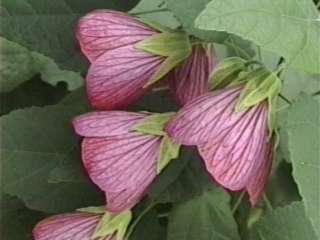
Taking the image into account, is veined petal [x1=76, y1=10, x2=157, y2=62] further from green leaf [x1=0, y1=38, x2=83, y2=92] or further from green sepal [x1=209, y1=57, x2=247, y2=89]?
green leaf [x1=0, y1=38, x2=83, y2=92]

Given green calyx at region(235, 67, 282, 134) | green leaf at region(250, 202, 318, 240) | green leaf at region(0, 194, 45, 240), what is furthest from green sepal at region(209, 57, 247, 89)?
green leaf at region(0, 194, 45, 240)

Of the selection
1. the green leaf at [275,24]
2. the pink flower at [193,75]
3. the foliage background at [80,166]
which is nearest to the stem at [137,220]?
the foliage background at [80,166]

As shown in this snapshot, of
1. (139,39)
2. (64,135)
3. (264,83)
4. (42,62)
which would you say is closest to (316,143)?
(264,83)

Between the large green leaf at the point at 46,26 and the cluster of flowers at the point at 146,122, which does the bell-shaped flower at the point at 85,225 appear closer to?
the cluster of flowers at the point at 146,122

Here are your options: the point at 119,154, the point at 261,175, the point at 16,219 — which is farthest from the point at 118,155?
the point at 16,219

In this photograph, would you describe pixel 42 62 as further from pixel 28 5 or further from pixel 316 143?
pixel 316 143
